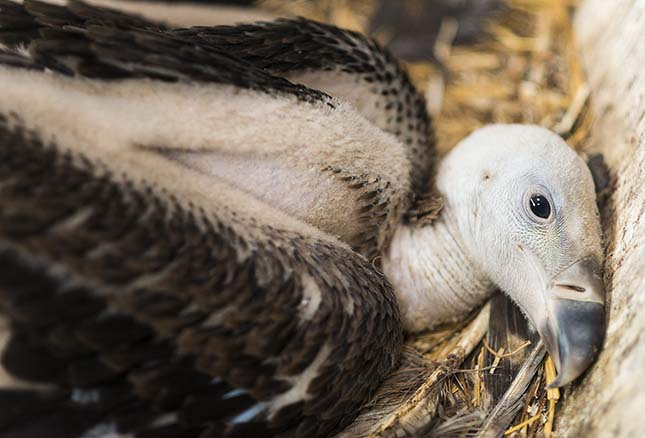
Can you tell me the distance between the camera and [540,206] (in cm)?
184

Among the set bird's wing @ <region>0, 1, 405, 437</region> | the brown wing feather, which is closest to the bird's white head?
bird's wing @ <region>0, 1, 405, 437</region>

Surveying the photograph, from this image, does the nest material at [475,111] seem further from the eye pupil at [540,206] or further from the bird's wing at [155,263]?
the eye pupil at [540,206]

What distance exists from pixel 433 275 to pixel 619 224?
58 cm

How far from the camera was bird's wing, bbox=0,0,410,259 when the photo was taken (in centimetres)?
152

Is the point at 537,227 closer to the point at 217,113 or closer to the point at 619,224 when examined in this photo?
the point at 619,224

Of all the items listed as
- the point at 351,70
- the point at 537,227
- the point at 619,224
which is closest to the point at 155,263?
the point at 351,70

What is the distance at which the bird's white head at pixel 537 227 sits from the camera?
5.19 ft

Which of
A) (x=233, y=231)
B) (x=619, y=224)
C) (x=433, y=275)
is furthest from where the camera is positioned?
(x=433, y=275)

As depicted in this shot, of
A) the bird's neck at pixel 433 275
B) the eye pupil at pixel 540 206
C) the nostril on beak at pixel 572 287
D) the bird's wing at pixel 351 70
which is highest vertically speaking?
the bird's wing at pixel 351 70

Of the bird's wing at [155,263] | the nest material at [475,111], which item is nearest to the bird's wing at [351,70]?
the bird's wing at [155,263]

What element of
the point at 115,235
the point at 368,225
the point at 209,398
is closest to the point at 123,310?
the point at 115,235

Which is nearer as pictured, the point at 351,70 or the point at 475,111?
the point at 351,70

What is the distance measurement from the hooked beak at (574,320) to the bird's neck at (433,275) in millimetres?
395

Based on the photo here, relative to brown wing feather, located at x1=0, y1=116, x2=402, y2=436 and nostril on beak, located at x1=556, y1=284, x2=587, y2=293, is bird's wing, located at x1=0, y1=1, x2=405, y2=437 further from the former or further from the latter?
nostril on beak, located at x1=556, y1=284, x2=587, y2=293
